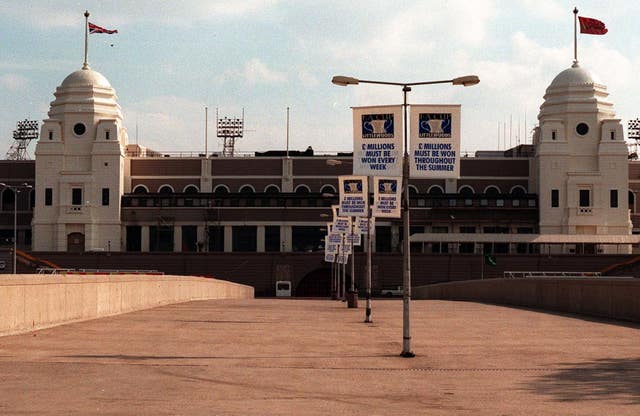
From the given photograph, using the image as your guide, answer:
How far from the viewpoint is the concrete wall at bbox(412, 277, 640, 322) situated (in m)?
32.3

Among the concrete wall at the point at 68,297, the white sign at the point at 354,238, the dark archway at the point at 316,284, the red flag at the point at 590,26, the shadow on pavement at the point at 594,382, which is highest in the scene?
the red flag at the point at 590,26

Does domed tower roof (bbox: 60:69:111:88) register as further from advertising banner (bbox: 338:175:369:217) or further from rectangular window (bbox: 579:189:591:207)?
advertising banner (bbox: 338:175:369:217)

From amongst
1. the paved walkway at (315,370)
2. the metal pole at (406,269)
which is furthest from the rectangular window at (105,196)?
the metal pole at (406,269)

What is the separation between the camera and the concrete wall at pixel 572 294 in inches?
1273

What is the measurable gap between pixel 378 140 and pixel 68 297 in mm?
10424

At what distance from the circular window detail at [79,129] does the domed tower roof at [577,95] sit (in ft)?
179

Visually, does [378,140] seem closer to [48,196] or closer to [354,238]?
[354,238]

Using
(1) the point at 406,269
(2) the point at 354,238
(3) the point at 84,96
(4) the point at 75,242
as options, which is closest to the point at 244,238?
(4) the point at 75,242

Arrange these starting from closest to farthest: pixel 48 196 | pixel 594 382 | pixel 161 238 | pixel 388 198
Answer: pixel 594 382
pixel 388 198
pixel 48 196
pixel 161 238

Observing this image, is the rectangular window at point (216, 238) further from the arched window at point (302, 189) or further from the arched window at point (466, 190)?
the arched window at point (466, 190)

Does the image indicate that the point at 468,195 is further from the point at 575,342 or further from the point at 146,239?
the point at 575,342

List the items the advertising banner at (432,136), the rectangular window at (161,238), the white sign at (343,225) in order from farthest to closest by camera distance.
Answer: the rectangular window at (161,238), the white sign at (343,225), the advertising banner at (432,136)

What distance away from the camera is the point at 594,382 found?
17609 mm

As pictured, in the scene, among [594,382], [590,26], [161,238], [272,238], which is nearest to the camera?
[594,382]
